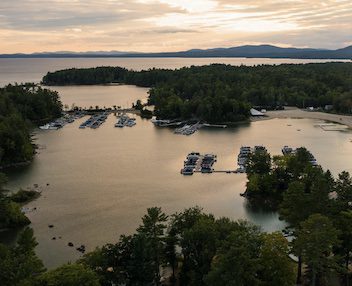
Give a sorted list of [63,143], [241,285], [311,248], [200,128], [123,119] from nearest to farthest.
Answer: [241,285] < [311,248] < [63,143] < [200,128] < [123,119]

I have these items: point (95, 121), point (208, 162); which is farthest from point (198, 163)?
point (95, 121)

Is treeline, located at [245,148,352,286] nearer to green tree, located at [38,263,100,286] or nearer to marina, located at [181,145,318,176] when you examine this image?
marina, located at [181,145,318,176]

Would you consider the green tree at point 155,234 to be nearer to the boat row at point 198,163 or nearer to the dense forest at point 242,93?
the boat row at point 198,163

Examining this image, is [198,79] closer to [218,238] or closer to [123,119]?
[123,119]

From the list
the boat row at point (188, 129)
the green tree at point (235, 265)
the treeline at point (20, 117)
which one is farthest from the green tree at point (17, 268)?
the boat row at point (188, 129)

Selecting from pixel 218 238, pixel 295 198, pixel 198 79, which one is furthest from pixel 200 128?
pixel 218 238

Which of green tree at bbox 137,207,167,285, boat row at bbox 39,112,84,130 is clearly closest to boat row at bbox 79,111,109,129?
boat row at bbox 39,112,84,130
